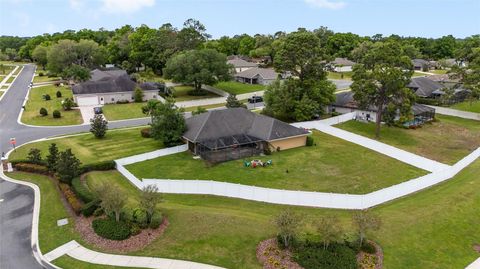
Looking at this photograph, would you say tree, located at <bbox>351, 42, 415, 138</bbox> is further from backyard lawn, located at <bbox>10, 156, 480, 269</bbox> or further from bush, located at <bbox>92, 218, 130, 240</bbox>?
bush, located at <bbox>92, 218, 130, 240</bbox>

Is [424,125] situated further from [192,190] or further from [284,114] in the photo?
[192,190]

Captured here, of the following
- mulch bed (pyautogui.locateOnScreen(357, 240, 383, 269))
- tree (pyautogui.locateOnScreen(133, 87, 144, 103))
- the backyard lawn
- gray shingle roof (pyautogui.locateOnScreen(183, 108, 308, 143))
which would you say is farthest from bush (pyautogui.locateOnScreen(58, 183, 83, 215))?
tree (pyautogui.locateOnScreen(133, 87, 144, 103))

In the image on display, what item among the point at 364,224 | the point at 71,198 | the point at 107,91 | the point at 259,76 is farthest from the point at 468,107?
the point at 107,91

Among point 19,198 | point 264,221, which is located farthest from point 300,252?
point 19,198

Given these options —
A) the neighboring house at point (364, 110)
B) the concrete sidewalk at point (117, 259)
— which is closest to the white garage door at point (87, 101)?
the neighboring house at point (364, 110)

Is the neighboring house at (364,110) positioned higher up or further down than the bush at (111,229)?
higher up

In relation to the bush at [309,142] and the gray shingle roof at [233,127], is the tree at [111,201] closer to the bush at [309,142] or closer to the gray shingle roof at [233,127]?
the gray shingle roof at [233,127]
